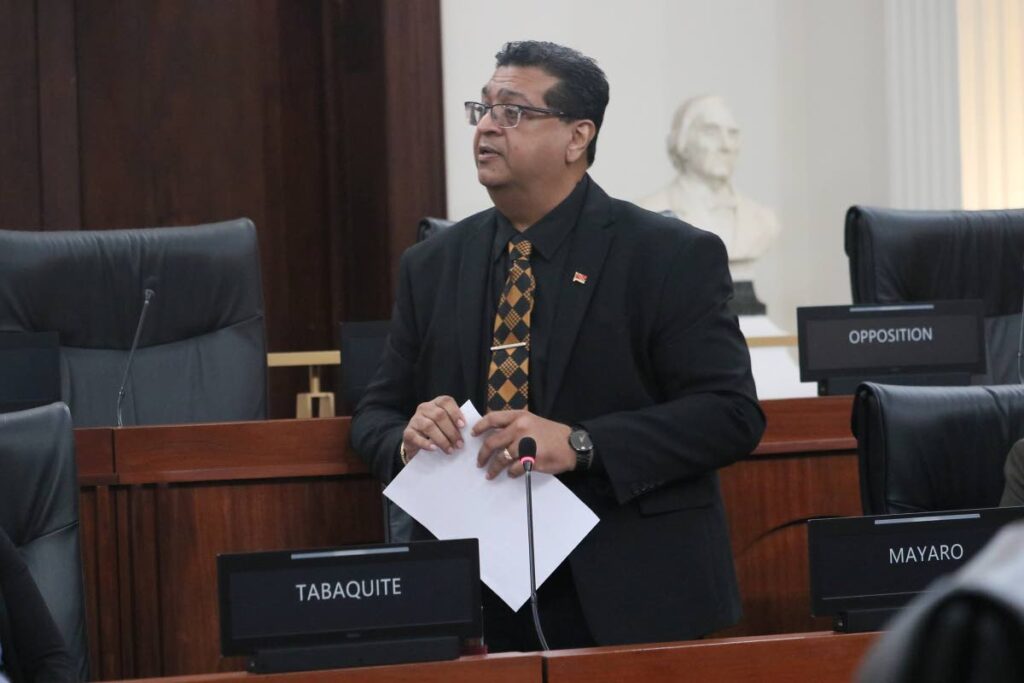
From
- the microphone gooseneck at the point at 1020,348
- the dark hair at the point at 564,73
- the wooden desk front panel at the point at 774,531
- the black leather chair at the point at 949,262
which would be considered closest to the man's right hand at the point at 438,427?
the dark hair at the point at 564,73

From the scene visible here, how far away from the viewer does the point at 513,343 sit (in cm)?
221

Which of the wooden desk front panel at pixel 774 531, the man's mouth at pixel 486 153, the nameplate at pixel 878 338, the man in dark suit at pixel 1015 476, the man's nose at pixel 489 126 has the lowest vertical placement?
the wooden desk front panel at pixel 774 531

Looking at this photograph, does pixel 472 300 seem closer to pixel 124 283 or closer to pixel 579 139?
pixel 579 139

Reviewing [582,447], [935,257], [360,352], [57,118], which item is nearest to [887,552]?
[582,447]

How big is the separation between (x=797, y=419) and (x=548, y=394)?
2.35 ft

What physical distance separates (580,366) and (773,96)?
12.6 ft

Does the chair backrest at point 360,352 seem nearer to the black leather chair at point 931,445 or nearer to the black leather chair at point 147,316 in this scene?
the black leather chair at point 147,316

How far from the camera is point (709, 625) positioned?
2.13 metres

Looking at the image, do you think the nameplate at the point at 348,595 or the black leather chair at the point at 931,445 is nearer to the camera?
the nameplate at the point at 348,595

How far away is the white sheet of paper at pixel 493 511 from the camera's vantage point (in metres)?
2.04

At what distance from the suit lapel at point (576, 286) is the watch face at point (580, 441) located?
Result: 0.33ft

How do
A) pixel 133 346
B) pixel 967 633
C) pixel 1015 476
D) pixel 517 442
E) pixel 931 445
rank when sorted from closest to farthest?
pixel 967 633, pixel 517 442, pixel 1015 476, pixel 931 445, pixel 133 346

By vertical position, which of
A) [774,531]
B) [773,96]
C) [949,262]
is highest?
[773,96]

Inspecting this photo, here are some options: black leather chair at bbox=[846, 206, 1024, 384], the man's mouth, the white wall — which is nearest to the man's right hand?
the man's mouth
